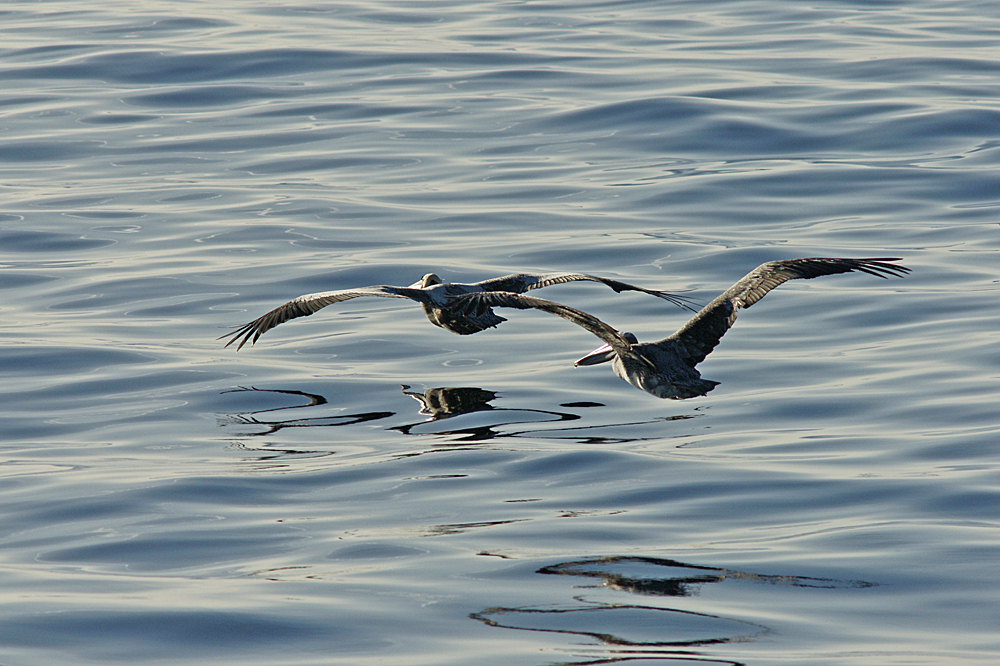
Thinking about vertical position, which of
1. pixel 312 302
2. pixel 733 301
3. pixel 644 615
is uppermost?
pixel 733 301

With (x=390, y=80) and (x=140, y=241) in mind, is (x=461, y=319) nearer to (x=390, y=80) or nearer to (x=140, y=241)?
(x=140, y=241)

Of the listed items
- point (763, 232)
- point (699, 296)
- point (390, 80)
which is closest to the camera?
point (699, 296)

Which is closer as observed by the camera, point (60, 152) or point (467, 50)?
point (60, 152)

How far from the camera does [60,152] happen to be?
70.1ft

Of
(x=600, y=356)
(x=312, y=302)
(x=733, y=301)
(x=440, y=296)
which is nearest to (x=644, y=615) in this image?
(x=600, y=356)

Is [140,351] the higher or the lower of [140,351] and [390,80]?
the lower

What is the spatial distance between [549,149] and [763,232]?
554cm

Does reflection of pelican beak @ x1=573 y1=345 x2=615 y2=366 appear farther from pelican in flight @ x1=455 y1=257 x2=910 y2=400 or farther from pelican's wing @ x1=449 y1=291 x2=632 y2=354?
pelican's wing @ x1=449 y1=291 x2=632 y2=354

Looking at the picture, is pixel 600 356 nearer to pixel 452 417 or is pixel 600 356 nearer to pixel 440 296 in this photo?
pixel 452 417

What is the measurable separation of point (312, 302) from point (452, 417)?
1882 millimetres

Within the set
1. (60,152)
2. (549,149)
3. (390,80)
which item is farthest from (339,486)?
(390,80)

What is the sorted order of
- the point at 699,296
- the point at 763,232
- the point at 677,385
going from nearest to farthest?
1. the point at 677,385
2. the point at 699,296
3. the point at 763,232

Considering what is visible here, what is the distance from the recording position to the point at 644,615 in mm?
6836

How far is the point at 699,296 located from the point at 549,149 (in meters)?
7.53
